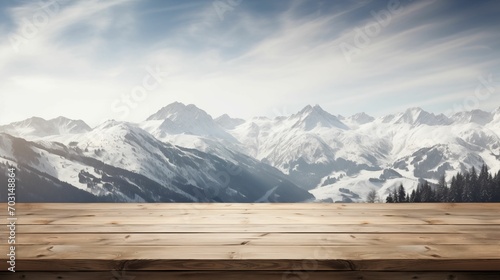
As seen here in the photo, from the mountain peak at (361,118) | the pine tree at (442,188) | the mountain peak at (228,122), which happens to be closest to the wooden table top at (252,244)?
the pine tree at (442,188)

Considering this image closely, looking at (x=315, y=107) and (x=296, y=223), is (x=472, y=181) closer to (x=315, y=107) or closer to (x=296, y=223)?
(x=296, y=223)

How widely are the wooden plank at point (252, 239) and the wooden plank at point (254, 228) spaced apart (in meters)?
0.07

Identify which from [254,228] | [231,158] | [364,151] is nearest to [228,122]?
[231,158]

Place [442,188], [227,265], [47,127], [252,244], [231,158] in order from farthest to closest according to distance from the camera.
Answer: [231,158] → [47,127] → [442,188] → [252,244] → [227,265]

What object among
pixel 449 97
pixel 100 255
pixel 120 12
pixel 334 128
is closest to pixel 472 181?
pixel 449 97

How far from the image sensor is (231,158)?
84.4m

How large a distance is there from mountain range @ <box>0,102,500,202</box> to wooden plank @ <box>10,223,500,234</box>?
40.2 metres

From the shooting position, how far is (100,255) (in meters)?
1.38

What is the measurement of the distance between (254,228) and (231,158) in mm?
82719

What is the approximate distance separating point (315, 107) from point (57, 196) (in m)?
142

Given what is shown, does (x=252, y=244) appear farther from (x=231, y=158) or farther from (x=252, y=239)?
(x=231, y=158)

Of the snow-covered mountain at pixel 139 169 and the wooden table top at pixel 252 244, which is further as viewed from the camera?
the snow-covered mountain at pixel 139 169

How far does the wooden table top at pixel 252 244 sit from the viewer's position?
1315 mm

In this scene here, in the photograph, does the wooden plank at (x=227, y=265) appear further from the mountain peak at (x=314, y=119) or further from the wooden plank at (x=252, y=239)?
the mountain peak at (x=314, y=119)
